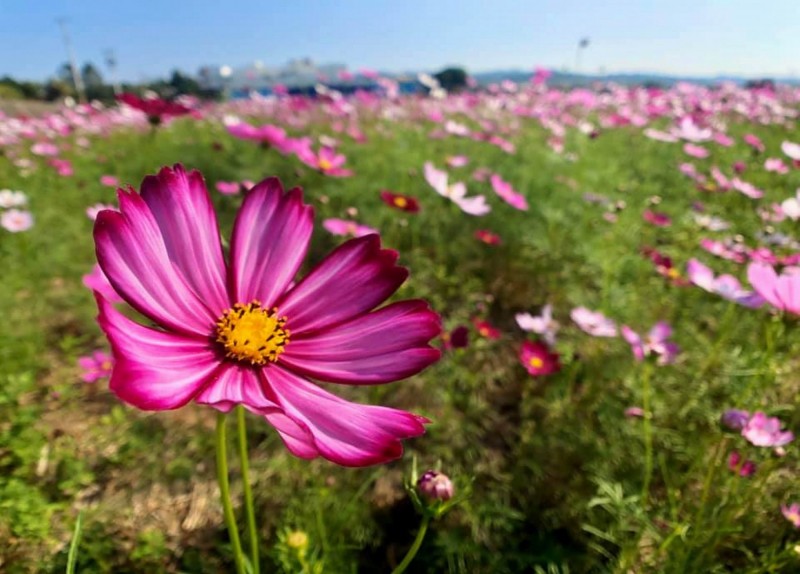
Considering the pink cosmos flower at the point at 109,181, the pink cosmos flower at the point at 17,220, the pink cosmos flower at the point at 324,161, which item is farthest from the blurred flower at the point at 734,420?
the pink cosmos flower at the point at 109,181

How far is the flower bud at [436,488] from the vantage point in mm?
552

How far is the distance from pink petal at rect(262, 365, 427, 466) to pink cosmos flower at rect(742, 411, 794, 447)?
0.68 m

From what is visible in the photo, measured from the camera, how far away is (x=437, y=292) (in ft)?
6.41

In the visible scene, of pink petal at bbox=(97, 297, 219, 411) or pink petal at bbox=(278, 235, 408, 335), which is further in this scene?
pink petal at bbox=(278, 235, 408, 335)

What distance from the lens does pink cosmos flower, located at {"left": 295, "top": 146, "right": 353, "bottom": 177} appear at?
177 centimetres

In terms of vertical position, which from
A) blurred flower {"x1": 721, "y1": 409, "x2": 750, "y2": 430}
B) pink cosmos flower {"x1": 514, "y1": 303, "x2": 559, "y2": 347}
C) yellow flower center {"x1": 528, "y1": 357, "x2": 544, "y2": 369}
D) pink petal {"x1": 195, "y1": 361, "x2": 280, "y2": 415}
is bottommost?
yellow flower center {"x1": 528, "y1": 357, "x2": 544, "y2": 369}

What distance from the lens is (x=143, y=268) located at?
1.65 ft

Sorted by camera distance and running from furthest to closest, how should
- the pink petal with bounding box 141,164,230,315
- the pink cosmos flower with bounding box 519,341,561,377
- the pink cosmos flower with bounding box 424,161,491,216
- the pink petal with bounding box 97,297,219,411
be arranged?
the pink cosmos flower with bounding box 424,161,491,216 → the pink cosmos flower with bounding box 519,341,561,377 → the pink petal with bounding box 141,164,230,315 → the pink petal with bounding box 97,297,219,411

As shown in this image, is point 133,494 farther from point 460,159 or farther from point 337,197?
point 460,159

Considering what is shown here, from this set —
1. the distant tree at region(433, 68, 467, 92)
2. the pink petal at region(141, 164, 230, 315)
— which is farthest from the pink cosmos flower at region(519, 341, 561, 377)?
the distant tree at region(433, 68, 467, 92)

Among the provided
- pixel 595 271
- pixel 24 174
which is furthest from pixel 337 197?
pixel 24 174

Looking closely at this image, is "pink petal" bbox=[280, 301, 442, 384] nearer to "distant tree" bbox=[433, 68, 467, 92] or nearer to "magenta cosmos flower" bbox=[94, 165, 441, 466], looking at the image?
"magenta cosmos flower" bbox=[94, 165, 441, 466]

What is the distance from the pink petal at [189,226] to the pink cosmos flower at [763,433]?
80 cm

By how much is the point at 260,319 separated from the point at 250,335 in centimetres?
2
